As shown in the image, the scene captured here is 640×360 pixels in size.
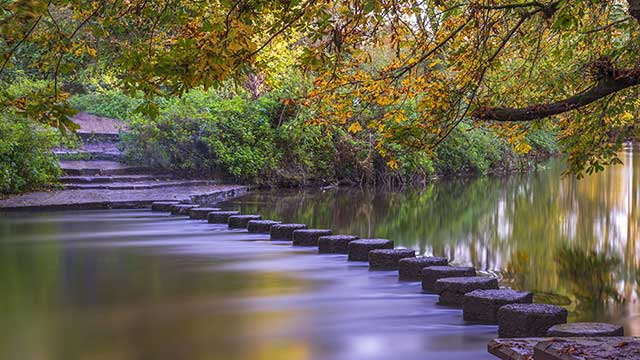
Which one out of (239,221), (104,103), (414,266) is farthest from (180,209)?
(104,103)

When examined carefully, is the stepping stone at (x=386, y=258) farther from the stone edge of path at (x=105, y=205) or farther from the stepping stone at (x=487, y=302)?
the stone edge of path at (x=105, y=205)

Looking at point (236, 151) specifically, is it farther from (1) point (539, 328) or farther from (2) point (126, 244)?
(1) point (539, 328)

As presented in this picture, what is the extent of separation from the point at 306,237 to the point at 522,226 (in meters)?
6.85

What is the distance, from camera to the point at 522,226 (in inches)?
748

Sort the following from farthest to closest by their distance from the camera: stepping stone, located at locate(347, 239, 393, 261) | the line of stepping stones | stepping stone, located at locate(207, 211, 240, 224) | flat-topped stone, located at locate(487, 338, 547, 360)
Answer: stepping stone, located at locate(207, 211, 240, 224), stepping stone, located at locate(347, 239, 393, 261), the line of stepping stones, flat-topped stone, located at locate(487, 338, 547, 360)

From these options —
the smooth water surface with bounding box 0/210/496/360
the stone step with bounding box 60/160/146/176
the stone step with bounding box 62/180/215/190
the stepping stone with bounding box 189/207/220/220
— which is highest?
the stone step with bounding box 60/160/146/176

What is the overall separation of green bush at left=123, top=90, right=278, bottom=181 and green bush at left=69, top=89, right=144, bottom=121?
5.51m

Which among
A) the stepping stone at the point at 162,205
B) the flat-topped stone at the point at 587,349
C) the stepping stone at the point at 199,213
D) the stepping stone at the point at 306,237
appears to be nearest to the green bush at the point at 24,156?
the stepping stone at the point at 162,205

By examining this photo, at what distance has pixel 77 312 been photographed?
8641 millimetres

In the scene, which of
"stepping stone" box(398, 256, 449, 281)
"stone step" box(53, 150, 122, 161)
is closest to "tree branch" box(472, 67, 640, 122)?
"stepping stone" box(398, 256, 449, 281)

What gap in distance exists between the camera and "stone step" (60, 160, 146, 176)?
71.9 ft

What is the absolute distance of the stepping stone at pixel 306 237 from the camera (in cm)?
1382

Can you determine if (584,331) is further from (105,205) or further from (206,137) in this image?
(206,137)

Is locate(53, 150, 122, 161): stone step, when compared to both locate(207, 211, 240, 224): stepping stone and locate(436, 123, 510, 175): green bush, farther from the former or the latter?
locate(436, 123, 510, 175): green bush
